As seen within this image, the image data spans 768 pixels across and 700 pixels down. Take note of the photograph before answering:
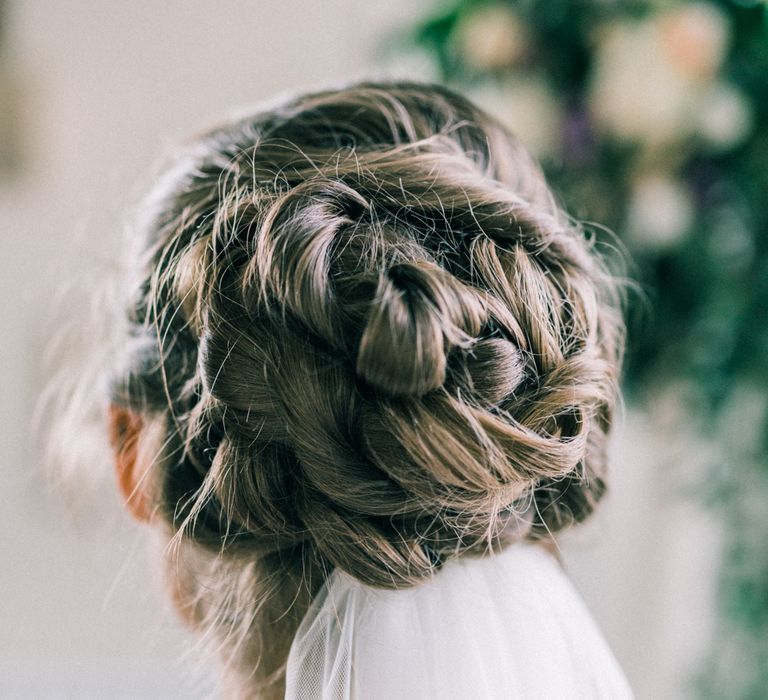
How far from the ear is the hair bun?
11.1 inches

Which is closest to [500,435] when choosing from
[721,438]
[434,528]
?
[434,528]

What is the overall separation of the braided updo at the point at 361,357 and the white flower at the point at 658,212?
1.26 feet

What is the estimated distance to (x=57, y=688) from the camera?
158cm

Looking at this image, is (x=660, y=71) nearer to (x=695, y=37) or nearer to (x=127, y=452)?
(x=695, y=37)

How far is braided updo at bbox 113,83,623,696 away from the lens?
17.5 inches

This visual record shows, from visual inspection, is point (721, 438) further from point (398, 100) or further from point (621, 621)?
point (621, 621)

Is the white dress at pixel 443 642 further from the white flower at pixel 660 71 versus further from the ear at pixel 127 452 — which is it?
the white flower at pixel 660 71

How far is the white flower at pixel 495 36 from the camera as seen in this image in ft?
3.12

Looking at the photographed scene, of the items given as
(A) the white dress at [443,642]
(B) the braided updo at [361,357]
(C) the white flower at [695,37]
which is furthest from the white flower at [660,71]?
(A) the white dress at [443,642]

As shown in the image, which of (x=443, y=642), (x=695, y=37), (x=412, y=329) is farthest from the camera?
(x=695, y=37)

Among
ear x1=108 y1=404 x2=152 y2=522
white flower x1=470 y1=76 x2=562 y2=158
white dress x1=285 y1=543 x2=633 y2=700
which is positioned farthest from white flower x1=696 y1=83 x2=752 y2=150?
ear x1=108 y1=404 x2=152 y2=522

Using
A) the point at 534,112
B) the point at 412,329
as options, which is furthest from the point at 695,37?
the point at 412,329

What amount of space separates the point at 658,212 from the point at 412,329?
0.65 metres

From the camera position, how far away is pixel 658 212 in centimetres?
94
